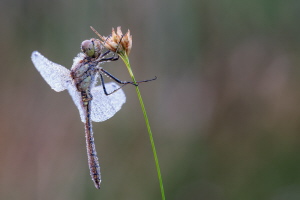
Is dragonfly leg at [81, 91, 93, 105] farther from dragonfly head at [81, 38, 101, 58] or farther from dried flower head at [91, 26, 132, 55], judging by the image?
dried flower head at [91, 26, 132, 55]

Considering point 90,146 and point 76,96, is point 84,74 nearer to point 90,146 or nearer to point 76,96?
point 76,96

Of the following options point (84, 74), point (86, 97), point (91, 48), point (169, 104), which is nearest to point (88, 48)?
point (91, 48)

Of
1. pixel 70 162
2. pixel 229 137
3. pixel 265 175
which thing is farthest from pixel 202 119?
pixel 70 162

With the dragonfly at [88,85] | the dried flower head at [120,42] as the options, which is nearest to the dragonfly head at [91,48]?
the dragonfly at [88,85]

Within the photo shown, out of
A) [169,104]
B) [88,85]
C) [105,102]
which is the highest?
[169,104]

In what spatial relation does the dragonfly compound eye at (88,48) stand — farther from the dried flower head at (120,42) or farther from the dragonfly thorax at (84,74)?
the dried flower head at (120,42)

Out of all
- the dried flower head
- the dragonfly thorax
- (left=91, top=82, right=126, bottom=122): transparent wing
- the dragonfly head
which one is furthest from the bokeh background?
the dried flower head

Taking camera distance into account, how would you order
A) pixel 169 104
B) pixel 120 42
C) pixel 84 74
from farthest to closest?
pixel 169 104 → pixel 84 74 → pixel 120 42
